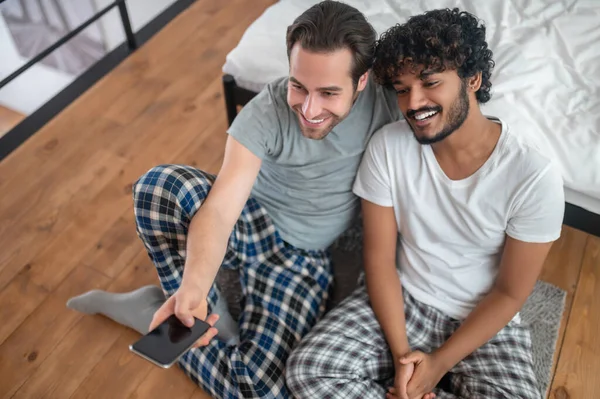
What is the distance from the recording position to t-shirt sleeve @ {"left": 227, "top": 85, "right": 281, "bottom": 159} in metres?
1.21

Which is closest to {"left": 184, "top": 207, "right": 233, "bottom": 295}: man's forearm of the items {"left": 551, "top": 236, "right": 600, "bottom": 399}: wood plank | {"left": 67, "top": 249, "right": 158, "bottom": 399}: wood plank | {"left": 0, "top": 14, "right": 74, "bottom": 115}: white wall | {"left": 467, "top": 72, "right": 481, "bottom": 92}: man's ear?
{"left": 67, "top": 249, "right": 158, "bottom": 399}: wood plank

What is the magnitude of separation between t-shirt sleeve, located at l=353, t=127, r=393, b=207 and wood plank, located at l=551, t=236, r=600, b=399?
2.22 feet

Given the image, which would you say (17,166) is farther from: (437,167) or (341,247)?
(437,167)

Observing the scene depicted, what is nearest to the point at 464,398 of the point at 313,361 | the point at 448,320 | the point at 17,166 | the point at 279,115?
the point at 448,320

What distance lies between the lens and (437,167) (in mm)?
1200

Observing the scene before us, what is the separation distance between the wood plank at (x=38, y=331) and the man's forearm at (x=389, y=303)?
83 centimetres

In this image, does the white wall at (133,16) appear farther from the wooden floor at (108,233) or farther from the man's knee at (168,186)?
the man's knee at (168,186)

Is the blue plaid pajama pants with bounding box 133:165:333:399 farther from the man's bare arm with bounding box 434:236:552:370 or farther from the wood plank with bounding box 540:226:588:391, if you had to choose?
the wood plank with bounding box 540:226:588:391

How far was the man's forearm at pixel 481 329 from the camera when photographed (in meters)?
1.23

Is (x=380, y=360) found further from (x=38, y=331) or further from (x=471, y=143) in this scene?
(x=38, y=331)

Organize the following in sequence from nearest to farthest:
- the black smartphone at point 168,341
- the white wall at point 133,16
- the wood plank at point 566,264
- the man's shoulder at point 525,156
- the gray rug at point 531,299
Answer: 1. the black smartphone at point 168,341
2. the man's shoulder at point 525,156
3. the gray rug at point 531,299
4. the wood plank at point 566,264
5. the white wall at point 133,16

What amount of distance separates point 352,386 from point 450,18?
804 millimetres

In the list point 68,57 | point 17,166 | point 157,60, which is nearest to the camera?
point 17,166

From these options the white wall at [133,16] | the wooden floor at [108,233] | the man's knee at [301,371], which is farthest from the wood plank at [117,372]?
the white wall at [133,16]
